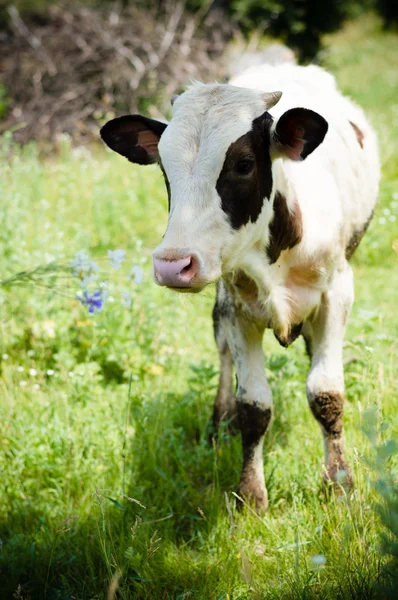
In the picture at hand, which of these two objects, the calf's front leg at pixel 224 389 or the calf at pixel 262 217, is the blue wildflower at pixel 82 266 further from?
the calf's front leg at pixel 224 389

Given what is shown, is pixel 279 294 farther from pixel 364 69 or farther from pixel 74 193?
pixel 364 69

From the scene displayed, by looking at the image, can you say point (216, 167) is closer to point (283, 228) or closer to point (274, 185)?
point (274, 185)

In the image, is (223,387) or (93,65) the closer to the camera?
(223,387)

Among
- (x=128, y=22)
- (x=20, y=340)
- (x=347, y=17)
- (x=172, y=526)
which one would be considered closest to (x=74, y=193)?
(x=20, y=340)

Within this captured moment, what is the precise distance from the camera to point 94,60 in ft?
39.4

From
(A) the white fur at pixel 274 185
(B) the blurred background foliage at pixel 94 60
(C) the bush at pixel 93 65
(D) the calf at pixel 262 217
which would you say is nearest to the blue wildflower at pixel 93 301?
(D) the calf at pixel 262 217

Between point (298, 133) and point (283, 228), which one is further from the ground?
point (298, 133)

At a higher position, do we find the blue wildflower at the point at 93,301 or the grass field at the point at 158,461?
the blue wildflower at the point at 93,301

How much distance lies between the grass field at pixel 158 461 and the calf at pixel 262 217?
227mm

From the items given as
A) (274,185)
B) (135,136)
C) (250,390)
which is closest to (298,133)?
(274,185)

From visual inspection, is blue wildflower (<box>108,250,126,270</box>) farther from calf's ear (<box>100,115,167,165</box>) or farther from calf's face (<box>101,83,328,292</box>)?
calf's face (<box>101,83,328,292</box>)

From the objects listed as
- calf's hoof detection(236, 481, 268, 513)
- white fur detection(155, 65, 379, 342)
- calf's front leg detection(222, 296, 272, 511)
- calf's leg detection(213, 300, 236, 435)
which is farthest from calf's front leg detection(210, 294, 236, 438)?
white fur detection(155, 65, 379, 342)

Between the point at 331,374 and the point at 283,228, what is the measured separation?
0.76 meters

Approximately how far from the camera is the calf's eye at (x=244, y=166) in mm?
2536
